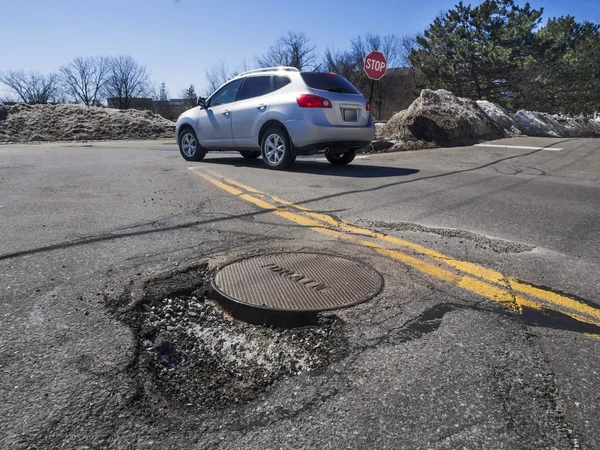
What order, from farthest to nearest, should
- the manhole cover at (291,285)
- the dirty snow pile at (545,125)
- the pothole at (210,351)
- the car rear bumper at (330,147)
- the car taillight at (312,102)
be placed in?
the dirty snow pile at (545,125) < the car rear bumper at (330,147) < the car taillight at (312,102) < the manhole cover at (291,285) < the pothole at (210,351)

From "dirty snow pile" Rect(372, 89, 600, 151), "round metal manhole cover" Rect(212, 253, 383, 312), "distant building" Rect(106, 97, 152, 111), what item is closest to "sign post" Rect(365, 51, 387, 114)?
"dirty snow pile" Rect(372, 89, 600, 151)

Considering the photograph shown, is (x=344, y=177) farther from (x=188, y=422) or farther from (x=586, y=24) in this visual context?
(x=586, y=24)

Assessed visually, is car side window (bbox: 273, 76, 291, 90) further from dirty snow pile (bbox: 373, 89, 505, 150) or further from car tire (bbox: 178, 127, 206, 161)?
dirty snow pile (bbox: 373, 89, 505, 150)

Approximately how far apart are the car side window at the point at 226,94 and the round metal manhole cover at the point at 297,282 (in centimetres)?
620

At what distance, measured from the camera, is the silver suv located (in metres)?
7.42

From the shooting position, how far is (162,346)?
2.08 metres

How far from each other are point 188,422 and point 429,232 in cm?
290

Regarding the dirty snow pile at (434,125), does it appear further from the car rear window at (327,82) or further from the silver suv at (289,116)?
the car rear window at (327,82)

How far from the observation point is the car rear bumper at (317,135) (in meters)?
7.38

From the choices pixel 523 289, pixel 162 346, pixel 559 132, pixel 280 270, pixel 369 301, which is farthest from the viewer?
pixel 559 132

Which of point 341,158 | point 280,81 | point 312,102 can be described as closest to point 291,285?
point 312,102

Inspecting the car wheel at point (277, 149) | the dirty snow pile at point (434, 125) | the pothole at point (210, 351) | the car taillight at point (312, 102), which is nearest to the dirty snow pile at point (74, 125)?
the dirty snow pile at point (434, 125)

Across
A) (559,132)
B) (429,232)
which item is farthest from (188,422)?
(559,132)

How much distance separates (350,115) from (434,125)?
198 inches
